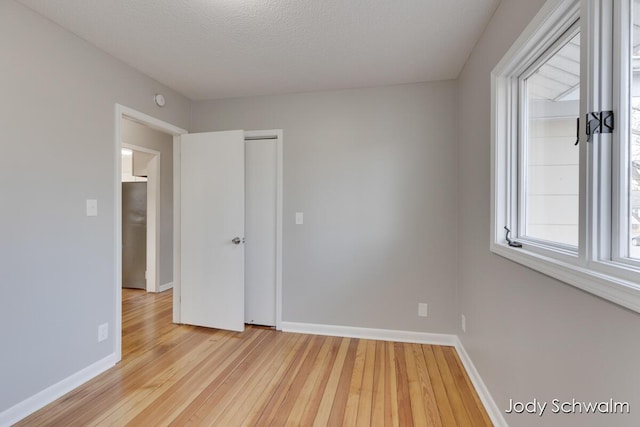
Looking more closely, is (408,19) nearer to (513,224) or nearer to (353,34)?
(353,34)

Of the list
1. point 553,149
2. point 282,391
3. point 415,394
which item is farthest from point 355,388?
point 553,149

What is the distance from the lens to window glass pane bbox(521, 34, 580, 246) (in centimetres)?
116

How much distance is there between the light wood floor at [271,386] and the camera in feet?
5.63

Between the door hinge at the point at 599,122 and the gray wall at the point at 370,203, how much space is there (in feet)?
5.71

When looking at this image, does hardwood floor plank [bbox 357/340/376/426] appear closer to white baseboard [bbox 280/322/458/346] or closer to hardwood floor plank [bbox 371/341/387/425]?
hardwood floor plank [bbox 371/341/387/425]

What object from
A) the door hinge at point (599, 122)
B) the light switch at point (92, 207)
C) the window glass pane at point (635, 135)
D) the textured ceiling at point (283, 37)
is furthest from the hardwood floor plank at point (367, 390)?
the textured ceiling at point (283, 37)

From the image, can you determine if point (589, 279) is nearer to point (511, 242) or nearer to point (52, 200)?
point (511, 242)

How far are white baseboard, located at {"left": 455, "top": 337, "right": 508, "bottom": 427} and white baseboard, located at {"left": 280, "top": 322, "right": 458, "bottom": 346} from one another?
23 centimetres

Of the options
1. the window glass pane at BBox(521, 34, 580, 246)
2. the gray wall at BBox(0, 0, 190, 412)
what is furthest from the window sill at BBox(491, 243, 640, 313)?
the gray wall at BBox(0, 0, 190, 412)

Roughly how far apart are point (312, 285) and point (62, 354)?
1948 mm

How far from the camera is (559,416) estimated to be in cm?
108

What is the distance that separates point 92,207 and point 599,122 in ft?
9.36

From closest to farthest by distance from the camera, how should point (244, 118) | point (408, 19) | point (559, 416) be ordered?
point (559, 416) → point (408, 19) → point (244, 118)

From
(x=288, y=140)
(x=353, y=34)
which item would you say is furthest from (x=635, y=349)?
(x=288, y=140)
